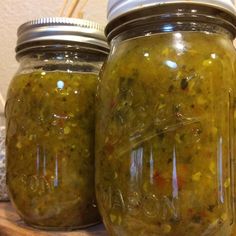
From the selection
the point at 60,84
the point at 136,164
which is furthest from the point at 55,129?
the point at 136,164

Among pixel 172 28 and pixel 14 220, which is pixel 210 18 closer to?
pixel 172 28

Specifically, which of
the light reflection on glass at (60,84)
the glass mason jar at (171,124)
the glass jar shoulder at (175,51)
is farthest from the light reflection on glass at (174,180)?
the light reflection on glass at (60,84)

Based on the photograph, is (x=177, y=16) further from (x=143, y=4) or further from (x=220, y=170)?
(x=220, y=170)

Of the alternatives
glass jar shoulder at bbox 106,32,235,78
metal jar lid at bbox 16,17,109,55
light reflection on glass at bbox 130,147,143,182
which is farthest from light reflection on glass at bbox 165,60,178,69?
metal jar lid at bbox 16,17,109,55

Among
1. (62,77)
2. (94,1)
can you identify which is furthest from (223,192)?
(94,1)

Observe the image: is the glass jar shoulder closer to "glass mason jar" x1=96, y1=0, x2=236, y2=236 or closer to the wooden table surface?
"glass mason jar" x1=96, y1=0, x2=236, y2=236

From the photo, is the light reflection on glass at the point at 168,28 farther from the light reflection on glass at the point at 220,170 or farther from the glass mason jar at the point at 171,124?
the light reflection on glass at the point at 220,170
